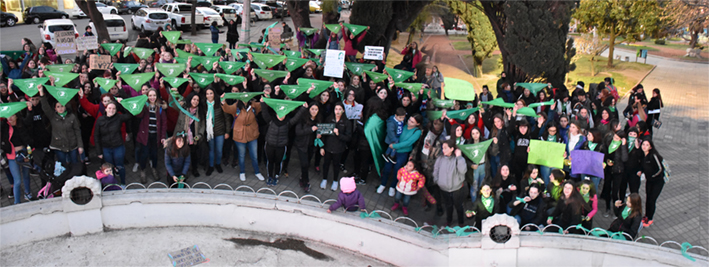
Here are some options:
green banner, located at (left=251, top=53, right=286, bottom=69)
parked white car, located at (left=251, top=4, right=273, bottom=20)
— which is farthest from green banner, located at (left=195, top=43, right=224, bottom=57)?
parked white car, located at (left=251, top=4, right=273, bottom=20)

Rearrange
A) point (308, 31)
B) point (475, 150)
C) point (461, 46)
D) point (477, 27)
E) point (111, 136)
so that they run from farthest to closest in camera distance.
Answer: point (461, 46)
point (477, 27)
point (308, 31)
point (111, 136)
point (475, 150)

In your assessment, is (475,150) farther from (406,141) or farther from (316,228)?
(316,228)

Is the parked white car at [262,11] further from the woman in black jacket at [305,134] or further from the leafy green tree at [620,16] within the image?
the woman in black jacket at [305,134]

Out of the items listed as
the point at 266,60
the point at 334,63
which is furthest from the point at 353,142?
the point at 266,60

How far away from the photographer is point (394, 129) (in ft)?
26.1

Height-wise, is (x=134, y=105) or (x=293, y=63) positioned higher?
(x=293, y=63)

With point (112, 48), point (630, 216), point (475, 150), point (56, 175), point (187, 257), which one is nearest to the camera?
point (630, 216)

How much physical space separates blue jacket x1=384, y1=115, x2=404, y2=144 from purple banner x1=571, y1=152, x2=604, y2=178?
265 centimetres

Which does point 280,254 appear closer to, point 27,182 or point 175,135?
point 175,135

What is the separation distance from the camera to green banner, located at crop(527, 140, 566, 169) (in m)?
7.38

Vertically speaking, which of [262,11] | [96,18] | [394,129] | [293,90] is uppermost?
[262,11]

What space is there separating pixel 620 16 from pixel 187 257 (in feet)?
77.1

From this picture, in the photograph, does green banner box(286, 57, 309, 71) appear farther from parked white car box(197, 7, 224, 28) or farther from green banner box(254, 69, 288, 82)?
parked white car box(197, 7, 224, 28)

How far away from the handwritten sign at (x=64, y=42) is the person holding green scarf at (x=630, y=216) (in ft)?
39.0
